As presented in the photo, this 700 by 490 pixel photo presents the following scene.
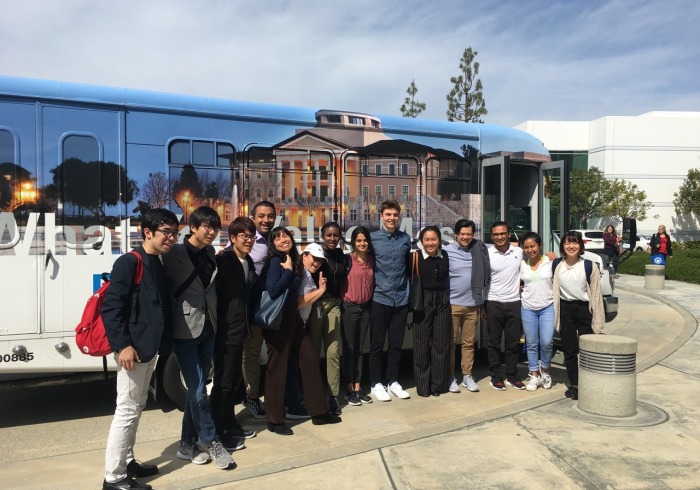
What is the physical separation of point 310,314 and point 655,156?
44.8 m

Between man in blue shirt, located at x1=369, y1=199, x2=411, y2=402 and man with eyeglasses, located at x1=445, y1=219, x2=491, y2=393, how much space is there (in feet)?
1.97

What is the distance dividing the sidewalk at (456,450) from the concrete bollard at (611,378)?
113mm

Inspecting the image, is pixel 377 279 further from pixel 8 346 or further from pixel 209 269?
pixel 8 346

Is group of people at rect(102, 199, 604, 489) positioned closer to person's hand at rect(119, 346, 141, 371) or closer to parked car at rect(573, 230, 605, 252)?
person's hand at rect(119, 346, 141, 371)

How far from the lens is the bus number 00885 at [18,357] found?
4621mm

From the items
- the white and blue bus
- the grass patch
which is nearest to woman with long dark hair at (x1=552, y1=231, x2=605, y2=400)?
the white and blue bus

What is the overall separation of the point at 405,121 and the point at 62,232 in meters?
3.68

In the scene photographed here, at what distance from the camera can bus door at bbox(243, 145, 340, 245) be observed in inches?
218

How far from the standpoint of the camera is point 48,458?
14.5 ft

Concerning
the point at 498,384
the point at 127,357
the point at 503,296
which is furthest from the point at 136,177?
the point at 498,384

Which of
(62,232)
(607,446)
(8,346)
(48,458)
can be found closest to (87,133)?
(62,232)

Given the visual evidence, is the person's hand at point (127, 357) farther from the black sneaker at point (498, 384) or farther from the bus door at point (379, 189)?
the black sneaker at point (498, 384)

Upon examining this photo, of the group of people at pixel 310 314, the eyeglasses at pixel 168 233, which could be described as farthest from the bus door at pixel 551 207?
the eyeglasses at pixel 168 233

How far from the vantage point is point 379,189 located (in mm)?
6090
